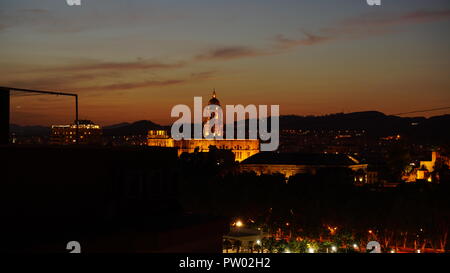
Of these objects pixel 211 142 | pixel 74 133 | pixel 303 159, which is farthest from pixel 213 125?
pixel 74 133

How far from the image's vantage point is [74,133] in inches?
454

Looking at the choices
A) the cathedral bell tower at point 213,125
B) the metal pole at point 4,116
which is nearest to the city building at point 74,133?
the metal pole at point 4,116

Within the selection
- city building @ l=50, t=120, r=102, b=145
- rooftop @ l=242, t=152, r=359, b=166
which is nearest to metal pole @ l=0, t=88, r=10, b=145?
city building @ l=50, t=120, r=102, b=145

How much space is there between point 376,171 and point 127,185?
88878 mm

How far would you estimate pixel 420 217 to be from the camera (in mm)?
32656

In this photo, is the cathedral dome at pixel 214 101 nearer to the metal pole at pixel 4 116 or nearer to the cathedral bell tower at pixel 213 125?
the cathedral bell tower at pixel 213 125

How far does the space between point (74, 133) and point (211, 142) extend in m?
121

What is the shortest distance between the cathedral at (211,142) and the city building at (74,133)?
367ft

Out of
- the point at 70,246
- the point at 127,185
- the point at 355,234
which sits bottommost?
the point at 355,234

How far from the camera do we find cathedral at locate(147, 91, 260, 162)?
427 feet

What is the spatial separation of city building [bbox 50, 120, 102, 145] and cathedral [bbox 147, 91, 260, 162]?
11189 cm

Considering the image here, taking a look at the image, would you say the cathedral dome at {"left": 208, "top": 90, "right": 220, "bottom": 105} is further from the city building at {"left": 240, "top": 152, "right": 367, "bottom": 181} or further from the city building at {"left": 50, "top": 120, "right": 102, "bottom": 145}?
the city building at {"left": 50, "top": 120, "right": 102, "bottom": 145}
